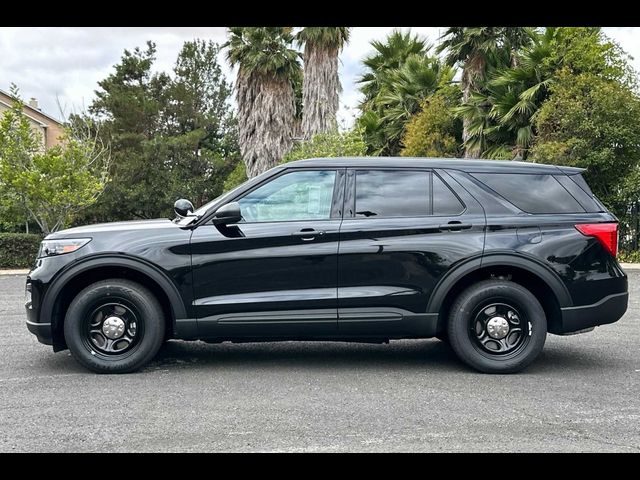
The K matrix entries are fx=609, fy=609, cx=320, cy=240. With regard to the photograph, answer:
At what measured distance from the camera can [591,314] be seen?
16.8 feet

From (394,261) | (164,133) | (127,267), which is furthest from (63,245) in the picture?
(164,133)

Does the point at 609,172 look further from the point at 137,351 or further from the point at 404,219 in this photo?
the point at 137,351

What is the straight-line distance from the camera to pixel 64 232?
5.23 meters

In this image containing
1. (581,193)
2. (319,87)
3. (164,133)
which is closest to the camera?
(581,193)

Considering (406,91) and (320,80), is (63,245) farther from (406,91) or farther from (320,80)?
(406,91)

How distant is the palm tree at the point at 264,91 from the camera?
22.9m

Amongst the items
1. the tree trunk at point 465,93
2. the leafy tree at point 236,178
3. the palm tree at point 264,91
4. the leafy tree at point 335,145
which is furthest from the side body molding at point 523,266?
the leafy tree at point 236,178

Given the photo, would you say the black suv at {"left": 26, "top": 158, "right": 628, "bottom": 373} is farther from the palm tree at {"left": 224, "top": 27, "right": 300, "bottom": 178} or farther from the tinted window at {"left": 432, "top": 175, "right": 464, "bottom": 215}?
the palm tree at {"left": 224, "top": 27, "right": 300, "bottom": 178}

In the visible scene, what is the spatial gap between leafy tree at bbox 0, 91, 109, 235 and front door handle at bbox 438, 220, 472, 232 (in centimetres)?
1408

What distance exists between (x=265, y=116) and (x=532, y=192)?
1938 cm

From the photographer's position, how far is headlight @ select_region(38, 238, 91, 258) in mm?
5074

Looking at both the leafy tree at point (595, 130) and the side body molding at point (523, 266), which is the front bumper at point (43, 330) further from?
the leafy tree at point (595, 130)

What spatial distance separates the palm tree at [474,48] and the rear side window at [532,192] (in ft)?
48.7
